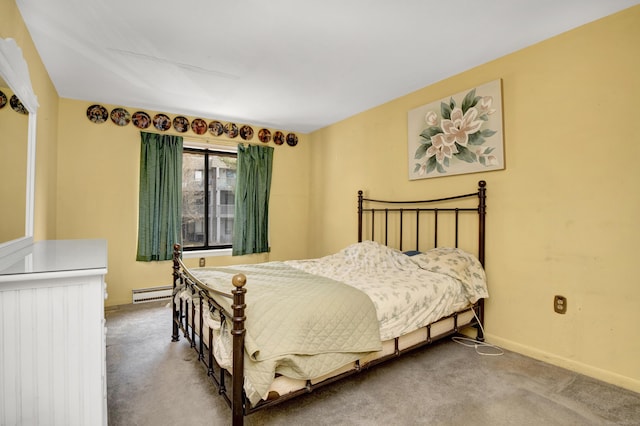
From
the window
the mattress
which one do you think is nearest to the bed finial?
the mattress

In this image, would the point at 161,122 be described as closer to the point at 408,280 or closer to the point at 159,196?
the point at 159,196

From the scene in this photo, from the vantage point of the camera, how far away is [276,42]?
2.30 metres

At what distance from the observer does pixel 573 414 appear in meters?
1.71

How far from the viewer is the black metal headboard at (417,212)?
8.71ft

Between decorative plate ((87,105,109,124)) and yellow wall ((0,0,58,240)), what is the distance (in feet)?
1.01

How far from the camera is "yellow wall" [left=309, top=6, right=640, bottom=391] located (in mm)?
1958

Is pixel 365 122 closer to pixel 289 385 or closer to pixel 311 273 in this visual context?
pixel 311 273

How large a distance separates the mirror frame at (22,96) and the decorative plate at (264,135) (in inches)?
105

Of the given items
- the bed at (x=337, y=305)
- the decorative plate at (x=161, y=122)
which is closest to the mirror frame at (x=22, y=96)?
the bed at (x=337, y=305)

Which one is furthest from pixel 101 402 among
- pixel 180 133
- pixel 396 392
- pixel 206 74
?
pixel 180 133

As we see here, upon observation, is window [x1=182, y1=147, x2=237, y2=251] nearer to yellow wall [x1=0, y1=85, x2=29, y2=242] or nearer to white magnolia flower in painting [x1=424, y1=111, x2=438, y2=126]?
yellow wall [x1=0, y1=85, x2=29, y2=242]

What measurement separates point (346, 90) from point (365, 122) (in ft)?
2.43

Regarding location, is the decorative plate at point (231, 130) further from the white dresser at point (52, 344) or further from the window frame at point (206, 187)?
the white dresser at point (52, 344)

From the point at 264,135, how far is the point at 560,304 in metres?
3.99
